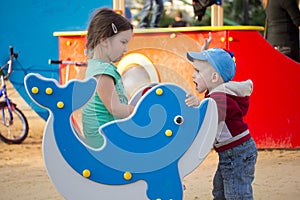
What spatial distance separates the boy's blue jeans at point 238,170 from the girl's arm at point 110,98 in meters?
0.69

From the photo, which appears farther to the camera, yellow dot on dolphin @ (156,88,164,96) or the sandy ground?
the sandy ground

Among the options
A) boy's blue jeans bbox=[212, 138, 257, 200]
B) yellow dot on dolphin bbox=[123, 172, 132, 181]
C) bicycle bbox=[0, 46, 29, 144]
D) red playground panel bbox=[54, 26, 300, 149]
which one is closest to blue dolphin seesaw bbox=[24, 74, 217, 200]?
yellow dot on dolphin bbox=[123, 172, 132, 181]

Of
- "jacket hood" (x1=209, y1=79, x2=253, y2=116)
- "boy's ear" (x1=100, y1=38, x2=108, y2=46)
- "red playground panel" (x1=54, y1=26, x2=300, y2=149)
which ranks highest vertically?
"boy's ear" (x1=100, y1=38, x2=108, y2=46)

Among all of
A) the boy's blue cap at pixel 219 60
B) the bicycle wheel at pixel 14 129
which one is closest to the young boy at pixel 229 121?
the boy's blue cap at pixel 219 60

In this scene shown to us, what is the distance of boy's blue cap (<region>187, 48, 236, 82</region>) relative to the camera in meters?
3.17

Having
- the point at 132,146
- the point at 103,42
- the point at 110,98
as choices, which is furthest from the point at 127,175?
the point at 103,42

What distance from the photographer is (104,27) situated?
3.06 metres

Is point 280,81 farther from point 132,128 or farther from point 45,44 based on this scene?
point 132,128

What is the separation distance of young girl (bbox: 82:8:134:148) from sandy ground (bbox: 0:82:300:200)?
2105 mm

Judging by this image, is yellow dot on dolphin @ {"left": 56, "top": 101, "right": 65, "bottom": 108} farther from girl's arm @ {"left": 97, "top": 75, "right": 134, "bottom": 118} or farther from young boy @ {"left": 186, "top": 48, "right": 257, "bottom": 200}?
young boy @ {"left": 186, "top": 48, "right": 257, "bottom": 200}

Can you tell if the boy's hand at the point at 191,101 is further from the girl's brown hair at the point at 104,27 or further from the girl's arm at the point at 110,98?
the girl's brown hair at the point at 104,27

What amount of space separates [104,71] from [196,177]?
2.93 metres

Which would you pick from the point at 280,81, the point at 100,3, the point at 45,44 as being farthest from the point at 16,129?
the point at 280,81

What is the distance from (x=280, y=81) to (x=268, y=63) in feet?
0.74
